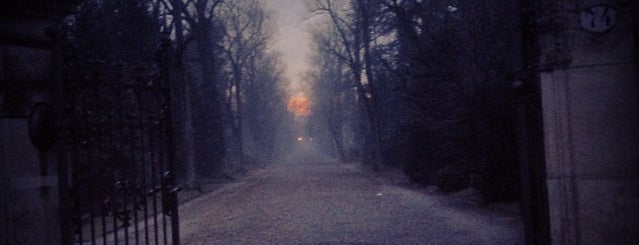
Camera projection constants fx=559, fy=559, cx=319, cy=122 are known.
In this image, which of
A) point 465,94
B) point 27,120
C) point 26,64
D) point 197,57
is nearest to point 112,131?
point 27,120

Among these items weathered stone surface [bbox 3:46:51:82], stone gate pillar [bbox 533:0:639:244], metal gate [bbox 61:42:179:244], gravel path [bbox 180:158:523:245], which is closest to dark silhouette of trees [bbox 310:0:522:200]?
gravel path [bbox 180:158:523:245]

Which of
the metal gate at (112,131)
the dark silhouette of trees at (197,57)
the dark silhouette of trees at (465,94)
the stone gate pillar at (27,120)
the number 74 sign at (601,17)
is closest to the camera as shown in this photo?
the stone gate pillar at (27,120)

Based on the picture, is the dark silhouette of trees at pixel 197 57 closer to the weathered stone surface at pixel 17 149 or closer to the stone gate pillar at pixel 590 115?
the weathered stone surface at pixel 17 149

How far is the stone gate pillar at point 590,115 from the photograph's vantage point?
5488mm

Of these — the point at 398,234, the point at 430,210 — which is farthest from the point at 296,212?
the point at 398,234

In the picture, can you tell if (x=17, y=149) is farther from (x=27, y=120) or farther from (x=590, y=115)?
(x=590, y=115)

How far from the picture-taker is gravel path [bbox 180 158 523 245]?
10.1 metres

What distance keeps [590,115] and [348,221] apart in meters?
7.42

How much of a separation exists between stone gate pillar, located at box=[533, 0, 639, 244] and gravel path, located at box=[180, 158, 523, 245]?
11.9ft

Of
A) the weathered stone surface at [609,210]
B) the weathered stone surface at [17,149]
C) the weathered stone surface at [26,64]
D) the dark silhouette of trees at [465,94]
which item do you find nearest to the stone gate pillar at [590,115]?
the weathered stone surface at [609,210]

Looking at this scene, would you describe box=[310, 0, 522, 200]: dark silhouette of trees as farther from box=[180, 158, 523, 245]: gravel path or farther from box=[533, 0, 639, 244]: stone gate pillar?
box=[533, 0, 639, 244]: stone gate pillar

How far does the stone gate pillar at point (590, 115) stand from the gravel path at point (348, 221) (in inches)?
143

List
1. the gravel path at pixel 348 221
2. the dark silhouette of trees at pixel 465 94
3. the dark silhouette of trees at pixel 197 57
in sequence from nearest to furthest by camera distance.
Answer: the gravel path at pixel 348 221
the dark silhouette of trees at pixel 465 94
the dark silhouette of trees at pixel 197 57

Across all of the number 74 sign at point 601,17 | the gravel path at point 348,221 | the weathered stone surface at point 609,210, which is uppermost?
the number 74 sign at point 601,17
